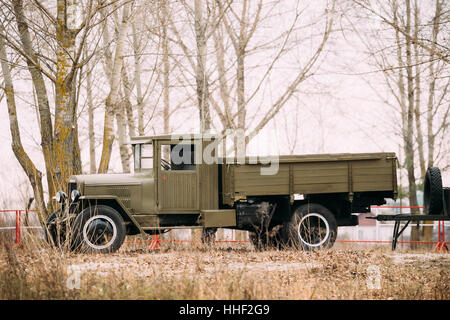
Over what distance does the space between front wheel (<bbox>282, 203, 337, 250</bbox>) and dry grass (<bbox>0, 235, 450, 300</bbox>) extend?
24.9 inches

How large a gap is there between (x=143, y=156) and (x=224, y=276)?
4.63 m

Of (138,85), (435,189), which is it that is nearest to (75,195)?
(435,189)

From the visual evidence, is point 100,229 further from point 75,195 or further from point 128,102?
point 128,102

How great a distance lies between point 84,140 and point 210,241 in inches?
530

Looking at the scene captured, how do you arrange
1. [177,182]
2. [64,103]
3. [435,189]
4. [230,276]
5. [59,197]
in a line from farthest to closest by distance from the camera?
[64,103]
[177,182]
[59,197]
[435,189]
[230,276]

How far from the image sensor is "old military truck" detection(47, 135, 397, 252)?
10.8 meters

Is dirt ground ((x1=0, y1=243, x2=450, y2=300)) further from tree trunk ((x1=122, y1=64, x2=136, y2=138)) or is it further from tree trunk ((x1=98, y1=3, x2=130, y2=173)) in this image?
tree trunk ((x1=122, y1=64, x2=136, y2=138))

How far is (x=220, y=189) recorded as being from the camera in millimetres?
11250

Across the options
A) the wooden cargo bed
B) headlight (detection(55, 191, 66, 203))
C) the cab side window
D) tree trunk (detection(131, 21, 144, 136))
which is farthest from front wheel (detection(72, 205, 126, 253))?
tree trunk (detection(131, 21, 144, 136))

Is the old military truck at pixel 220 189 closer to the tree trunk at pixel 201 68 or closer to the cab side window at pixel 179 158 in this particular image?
the cab side window at pixel 179 158

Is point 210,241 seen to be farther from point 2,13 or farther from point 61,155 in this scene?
point 2,13

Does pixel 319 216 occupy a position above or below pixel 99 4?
below
